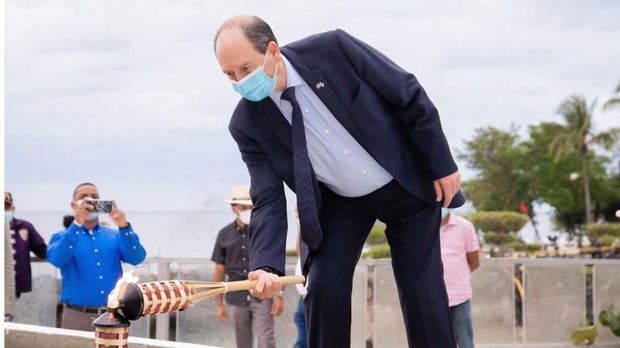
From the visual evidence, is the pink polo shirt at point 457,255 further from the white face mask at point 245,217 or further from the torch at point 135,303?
the torch at point 135,303

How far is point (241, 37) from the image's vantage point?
3230mm

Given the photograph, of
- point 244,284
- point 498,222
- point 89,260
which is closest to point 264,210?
point 244,284

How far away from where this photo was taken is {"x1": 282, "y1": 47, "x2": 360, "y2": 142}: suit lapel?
11.6 feet

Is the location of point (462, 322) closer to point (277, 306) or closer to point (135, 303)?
point (277, 306)

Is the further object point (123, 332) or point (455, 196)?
point (455, 196)

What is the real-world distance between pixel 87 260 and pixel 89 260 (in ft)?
0.06

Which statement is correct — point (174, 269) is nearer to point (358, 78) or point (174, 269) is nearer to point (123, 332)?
point (358, 78)

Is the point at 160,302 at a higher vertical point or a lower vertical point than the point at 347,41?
lower

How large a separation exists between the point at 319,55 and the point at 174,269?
6256mm

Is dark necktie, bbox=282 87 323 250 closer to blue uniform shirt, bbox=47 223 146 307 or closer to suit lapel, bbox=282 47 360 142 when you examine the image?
suit lapel, bbox=282 47 360 142

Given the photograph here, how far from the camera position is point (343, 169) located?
3.61 metres

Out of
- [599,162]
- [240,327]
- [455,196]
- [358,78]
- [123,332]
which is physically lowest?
[240,327]

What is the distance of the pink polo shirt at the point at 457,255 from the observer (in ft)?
25.4

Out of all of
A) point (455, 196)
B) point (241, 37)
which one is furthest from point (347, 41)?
point (455, 196)
